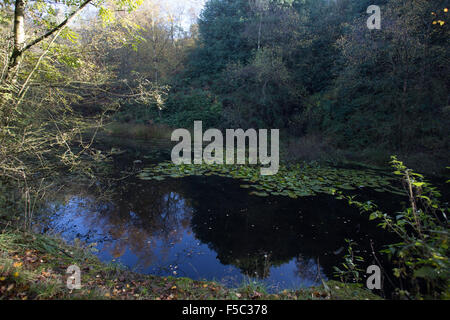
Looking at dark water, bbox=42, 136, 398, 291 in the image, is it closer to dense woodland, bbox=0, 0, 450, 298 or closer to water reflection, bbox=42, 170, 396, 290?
water reflection, bbox=42, 170, 396, 290

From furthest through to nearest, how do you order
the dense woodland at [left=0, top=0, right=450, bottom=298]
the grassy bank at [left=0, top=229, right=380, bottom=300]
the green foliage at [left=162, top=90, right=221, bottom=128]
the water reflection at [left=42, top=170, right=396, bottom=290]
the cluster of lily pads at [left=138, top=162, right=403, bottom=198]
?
the green foliage at [left=162, top=90, right=221, bottom=128]
the cluster of lily pads at [left=138, top=162, right=403, bottom=198]
the dense woodland at [left=0, top=0, right=450, bottom=298]
the water reflection at [left=42, top=170, right=396, bottom=290]
the grassy bank at [left=0, top=229, right=380, bottom=300]

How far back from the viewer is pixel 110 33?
12.4 ft

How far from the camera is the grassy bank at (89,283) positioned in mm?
2146

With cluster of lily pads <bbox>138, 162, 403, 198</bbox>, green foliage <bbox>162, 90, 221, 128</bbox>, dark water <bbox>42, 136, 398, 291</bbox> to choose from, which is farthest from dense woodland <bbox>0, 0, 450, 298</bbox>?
cluster of lily pads <bbox>138, 162, 403, 198</bbox>

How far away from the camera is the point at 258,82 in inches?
638

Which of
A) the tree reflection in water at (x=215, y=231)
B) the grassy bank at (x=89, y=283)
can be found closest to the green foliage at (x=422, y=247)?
the grassy bank at (x=89, y=283)

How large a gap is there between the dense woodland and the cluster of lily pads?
1.42 m

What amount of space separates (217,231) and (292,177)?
4.10 meters

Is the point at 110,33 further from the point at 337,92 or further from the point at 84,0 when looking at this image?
the point at 337,92

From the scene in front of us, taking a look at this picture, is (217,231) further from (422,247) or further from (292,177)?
(292,177)

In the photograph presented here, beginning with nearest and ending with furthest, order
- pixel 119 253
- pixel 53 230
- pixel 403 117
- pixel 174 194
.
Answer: pixel 119 253 → pixel 53 230 → pixel 174 194 → pixel 403 117

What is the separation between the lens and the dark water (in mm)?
3748

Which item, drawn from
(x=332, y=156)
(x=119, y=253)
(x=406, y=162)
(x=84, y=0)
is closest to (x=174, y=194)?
(x=119, y=253)

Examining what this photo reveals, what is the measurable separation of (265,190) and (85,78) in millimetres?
5122
